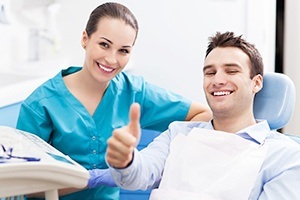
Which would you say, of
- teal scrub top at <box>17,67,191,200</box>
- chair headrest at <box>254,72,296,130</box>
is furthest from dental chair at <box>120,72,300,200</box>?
teal scrub top at <box>17,67,191,200</box>

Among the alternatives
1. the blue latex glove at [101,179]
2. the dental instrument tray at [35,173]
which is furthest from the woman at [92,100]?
the dental instrument tray at [35,173]

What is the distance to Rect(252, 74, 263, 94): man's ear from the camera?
5.28 feet

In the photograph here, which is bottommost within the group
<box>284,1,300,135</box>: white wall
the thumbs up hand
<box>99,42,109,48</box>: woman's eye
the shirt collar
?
<box>284,1,300,135</box>: white wall

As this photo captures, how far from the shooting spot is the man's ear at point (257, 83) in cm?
A: 161

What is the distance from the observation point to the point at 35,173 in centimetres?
116

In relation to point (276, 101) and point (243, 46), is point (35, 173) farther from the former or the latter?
point (276, 101)

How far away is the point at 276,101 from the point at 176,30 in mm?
1144

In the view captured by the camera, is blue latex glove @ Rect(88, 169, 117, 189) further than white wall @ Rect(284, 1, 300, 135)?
No

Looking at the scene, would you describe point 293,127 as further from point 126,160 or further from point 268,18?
point 126,160

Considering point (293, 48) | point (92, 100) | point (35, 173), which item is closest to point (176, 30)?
point (293, 48)

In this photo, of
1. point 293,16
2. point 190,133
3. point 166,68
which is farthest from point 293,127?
point 190,133

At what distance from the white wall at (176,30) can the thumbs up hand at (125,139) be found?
1.64m

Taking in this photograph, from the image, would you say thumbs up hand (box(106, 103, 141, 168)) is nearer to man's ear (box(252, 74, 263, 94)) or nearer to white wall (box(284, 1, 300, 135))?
man's ear (box(252, 74, 263, 94))

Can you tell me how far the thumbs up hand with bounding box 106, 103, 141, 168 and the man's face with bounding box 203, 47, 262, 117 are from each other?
0.46 meters
